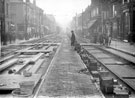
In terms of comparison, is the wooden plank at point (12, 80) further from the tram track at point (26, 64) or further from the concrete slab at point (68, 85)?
the concrete slab at point (68, 85)

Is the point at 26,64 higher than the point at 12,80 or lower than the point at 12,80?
higher

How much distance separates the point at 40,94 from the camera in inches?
305

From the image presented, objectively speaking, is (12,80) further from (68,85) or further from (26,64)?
(26,64)

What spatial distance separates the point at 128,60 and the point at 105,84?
8901 millimetres

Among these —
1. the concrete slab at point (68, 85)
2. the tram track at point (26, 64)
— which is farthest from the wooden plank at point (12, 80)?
the concrete slab at point (68, 85)

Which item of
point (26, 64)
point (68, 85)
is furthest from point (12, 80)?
point (26, 64)

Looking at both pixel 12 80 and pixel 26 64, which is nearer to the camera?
pixel 12 80

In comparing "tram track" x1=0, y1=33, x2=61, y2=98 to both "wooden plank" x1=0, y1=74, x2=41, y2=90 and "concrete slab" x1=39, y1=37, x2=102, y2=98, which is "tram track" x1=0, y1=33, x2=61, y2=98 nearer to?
"wooden plank" x1=0, y1=74, x2=41, y2=90

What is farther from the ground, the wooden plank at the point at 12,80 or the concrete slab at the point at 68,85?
the wooden plank at the point at 12,80

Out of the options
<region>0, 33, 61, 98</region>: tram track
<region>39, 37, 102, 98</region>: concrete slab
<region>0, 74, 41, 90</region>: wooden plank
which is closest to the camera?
<region>39, 37, 102, 98</region>: concrete slab

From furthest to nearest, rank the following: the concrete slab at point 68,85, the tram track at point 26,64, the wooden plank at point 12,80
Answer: the tram track at point 26,64 < the wooden plank at point 12,80 < the concrete slab at point 68,85

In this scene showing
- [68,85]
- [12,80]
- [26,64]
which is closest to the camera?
[68,85]

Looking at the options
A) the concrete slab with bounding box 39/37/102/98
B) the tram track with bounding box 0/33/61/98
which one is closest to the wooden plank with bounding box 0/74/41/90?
the tram track with bounding box 0/33/61/98

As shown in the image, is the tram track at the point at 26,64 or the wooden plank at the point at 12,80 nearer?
the wooden plank at the point at 12,80
